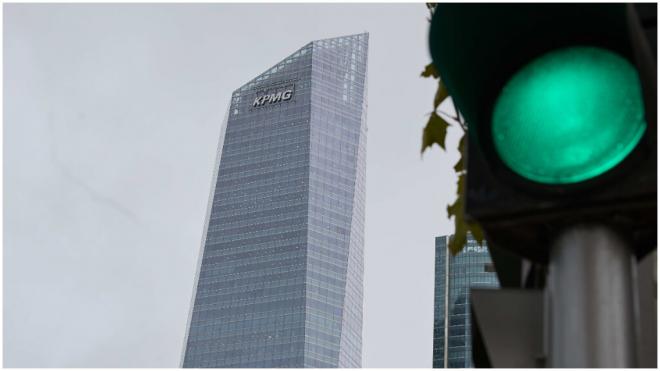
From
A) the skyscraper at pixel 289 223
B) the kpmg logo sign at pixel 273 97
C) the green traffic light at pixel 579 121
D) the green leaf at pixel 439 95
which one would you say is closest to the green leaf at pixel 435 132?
the green leaf at pixel 439 95

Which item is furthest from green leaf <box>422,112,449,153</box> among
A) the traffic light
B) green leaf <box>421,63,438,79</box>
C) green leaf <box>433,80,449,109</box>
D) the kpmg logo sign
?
the kpmg logo sign

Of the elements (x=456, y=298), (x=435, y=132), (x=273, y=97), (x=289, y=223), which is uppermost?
(x=273, y=97)

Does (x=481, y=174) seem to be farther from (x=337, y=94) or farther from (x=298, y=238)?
(x=337, y=94)

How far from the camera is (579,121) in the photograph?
192 cm

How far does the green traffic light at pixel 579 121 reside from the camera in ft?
6.31

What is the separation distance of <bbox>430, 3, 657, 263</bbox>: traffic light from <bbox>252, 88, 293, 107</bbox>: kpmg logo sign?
13458 centimetres

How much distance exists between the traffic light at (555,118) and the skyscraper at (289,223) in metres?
104

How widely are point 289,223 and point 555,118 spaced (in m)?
121

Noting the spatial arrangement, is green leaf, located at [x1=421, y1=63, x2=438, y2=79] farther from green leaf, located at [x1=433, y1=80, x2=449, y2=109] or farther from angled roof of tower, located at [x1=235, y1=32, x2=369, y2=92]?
angled roof of tower, located at [x1=235, y1=32, x2=369, y2=92]

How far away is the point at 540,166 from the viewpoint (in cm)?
196

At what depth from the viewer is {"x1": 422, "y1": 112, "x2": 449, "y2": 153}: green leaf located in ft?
9.58

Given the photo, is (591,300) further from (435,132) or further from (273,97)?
(273,97)

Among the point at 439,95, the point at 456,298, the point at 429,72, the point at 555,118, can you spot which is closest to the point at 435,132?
the point at 439,95

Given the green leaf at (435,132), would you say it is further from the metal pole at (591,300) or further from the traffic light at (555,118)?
the metal pole at (591,300)
